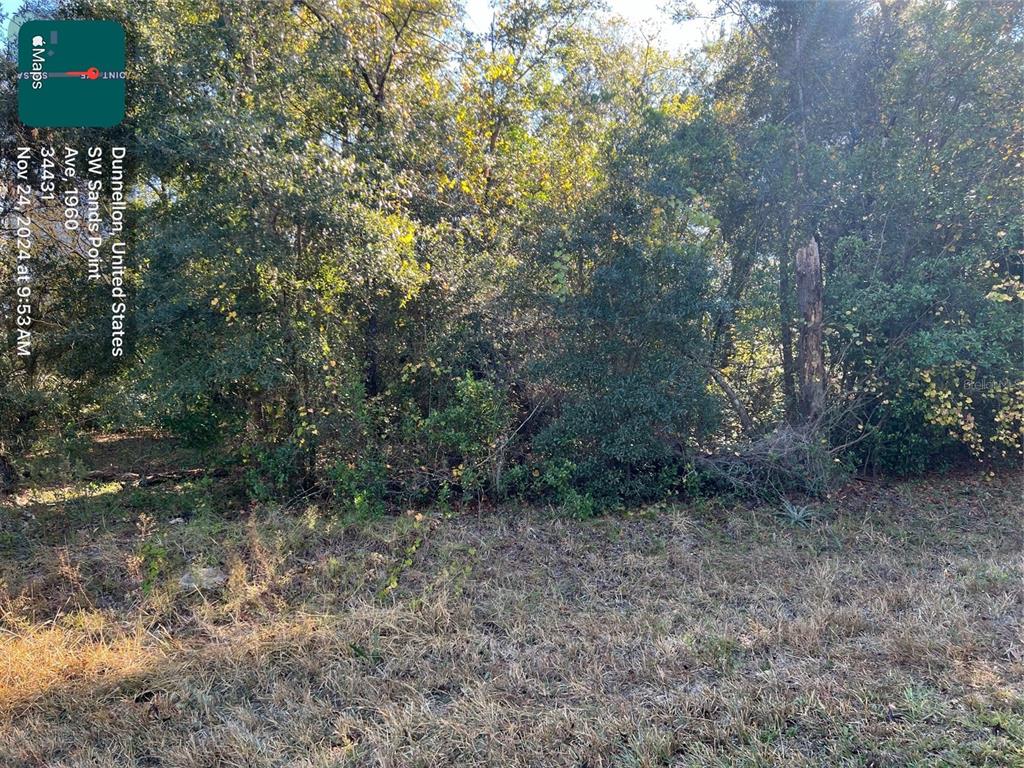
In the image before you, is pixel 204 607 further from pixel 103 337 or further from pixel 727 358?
pixel 727 358

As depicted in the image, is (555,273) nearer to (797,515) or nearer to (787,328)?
(787,328)

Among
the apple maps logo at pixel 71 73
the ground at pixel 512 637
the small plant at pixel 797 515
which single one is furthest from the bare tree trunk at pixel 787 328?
Answer: the apple maps logo at pixel 71 73

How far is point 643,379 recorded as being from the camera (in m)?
5.82

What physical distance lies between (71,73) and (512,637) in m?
6.53

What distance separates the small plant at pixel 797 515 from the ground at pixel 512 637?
0.11 ft

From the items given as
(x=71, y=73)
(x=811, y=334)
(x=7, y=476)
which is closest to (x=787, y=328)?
(x=811, y=334)

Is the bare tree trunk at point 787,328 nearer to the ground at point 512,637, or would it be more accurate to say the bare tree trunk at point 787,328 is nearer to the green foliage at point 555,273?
the green foliage at point 555,273

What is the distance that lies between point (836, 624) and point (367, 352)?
515 centimetres

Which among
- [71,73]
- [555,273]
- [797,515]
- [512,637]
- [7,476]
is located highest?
[71,73]

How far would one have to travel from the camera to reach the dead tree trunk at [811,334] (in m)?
6.41

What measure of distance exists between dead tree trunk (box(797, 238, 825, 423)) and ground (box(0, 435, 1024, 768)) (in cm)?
123

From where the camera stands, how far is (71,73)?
18.5 ft

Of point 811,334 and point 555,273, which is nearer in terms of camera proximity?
point 555,273

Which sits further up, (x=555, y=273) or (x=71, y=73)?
(x=71, y=73)
